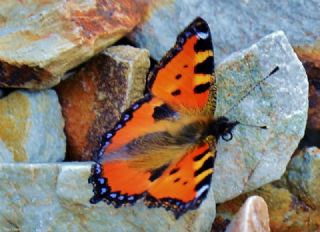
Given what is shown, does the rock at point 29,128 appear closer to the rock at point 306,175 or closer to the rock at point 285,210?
the rock at point 285,210

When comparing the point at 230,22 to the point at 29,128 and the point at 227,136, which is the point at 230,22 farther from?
the point at 29,128

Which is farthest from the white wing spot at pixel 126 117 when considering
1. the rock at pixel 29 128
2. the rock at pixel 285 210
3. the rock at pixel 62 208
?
the rock at pixel 285 210

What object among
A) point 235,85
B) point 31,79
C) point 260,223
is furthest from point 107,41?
point 260,223

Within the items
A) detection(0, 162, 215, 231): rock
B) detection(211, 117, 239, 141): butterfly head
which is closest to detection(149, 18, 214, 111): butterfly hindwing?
detection(211, 117, 239, 141): butterfly head

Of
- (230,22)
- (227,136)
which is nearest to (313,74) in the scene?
(230,22)

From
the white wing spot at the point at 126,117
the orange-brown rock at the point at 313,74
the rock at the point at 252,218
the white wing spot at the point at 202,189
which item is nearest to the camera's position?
the white wing spot at the point at 202,189

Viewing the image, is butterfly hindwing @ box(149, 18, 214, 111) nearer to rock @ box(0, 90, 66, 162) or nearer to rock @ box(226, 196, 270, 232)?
rock @ box(226, 196, 270, 232)
